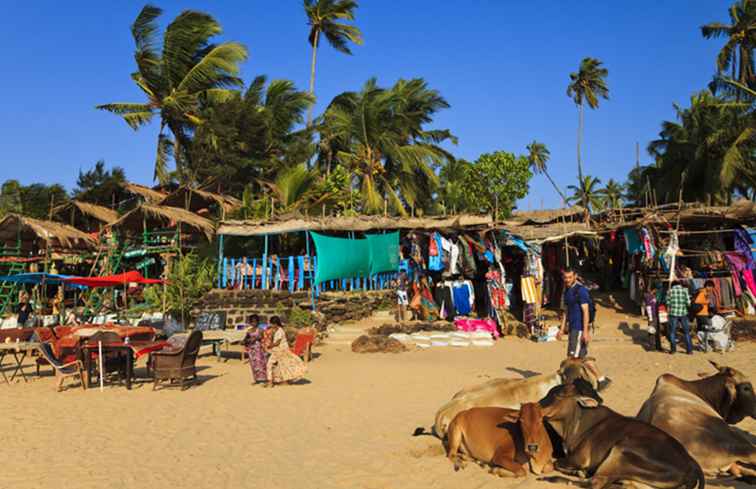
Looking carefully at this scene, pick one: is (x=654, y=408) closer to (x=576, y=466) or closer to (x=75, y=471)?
(x=576, y=466)

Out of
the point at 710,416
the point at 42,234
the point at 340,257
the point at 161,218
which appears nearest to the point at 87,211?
the point at 42,234

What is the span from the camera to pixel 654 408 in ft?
16.1

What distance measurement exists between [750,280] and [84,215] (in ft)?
78.5

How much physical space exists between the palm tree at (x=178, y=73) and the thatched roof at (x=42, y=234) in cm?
664

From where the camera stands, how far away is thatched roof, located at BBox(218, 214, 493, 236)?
15.7m

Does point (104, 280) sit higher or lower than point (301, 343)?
higher

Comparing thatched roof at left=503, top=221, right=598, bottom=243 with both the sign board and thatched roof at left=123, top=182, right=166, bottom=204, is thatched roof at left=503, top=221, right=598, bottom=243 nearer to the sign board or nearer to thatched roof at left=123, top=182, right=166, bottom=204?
the sign board

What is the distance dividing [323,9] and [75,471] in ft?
97.9

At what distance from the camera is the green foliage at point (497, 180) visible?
3584 centimetres

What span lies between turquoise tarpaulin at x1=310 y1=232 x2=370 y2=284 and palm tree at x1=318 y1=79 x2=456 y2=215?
27.7ft

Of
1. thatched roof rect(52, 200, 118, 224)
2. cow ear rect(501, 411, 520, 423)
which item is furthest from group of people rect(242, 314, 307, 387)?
thatched roof rect(52, 200, 118, 224)

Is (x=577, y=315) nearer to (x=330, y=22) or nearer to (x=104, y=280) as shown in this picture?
(x=104, y=280)

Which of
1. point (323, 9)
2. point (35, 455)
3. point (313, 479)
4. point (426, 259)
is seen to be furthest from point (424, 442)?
point (323, 9)

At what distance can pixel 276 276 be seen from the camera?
16.4 m
